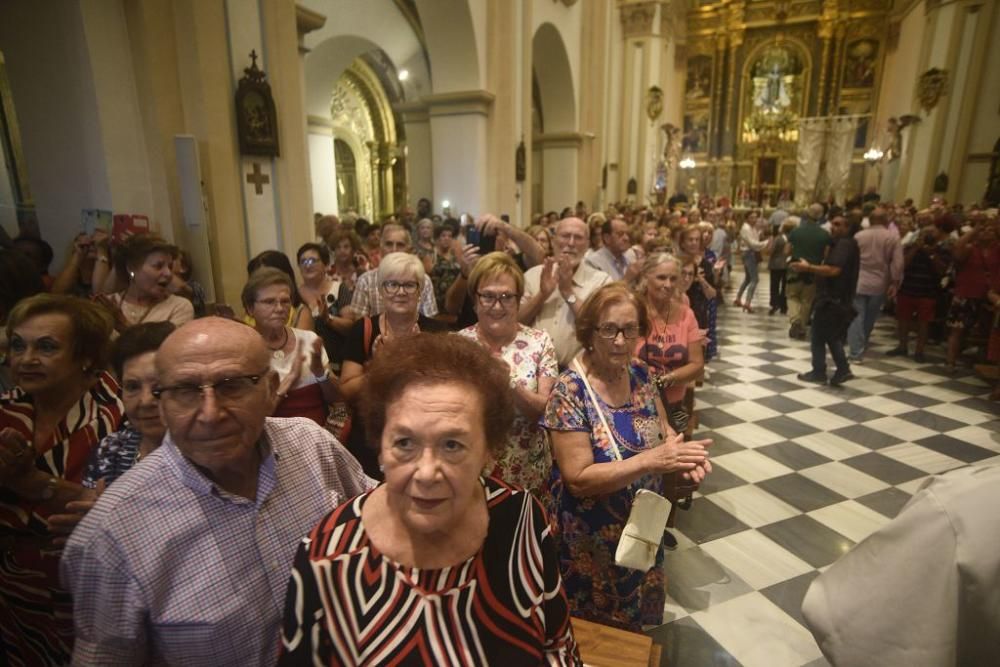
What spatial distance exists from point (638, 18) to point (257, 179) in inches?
699

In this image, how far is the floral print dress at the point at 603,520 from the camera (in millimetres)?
2053

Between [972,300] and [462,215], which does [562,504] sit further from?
[462,215]

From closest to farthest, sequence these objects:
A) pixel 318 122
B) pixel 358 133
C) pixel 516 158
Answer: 1. pixel 516 158
2. pixel 318 122
3. pixel 358 133

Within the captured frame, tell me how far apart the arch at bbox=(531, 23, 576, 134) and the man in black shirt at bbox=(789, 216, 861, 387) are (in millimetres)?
9328

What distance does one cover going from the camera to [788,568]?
3064mm

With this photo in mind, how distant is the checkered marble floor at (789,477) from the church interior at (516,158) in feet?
0.06

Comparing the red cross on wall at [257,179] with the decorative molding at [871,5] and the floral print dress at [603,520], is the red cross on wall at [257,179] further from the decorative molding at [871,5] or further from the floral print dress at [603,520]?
the decorative molding at [871,5]

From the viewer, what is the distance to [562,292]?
11.2 feet

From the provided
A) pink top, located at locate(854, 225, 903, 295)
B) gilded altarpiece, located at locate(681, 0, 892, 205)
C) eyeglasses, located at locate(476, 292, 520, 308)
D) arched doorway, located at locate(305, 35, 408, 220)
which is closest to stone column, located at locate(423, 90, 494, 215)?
arched doorway, located at locate(305, 35, 408, 220)

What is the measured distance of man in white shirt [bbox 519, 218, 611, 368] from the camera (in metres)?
3.35

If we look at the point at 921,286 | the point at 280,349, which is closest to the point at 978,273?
the point at 921,286

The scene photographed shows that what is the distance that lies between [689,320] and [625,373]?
5.04ft

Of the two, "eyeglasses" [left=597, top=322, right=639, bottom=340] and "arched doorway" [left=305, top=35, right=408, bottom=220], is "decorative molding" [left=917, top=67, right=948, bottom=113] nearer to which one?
"arched doorway" [left=305, top=35, right=408, bottom=220]

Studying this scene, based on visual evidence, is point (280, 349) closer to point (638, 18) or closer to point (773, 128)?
point (638, 18)
